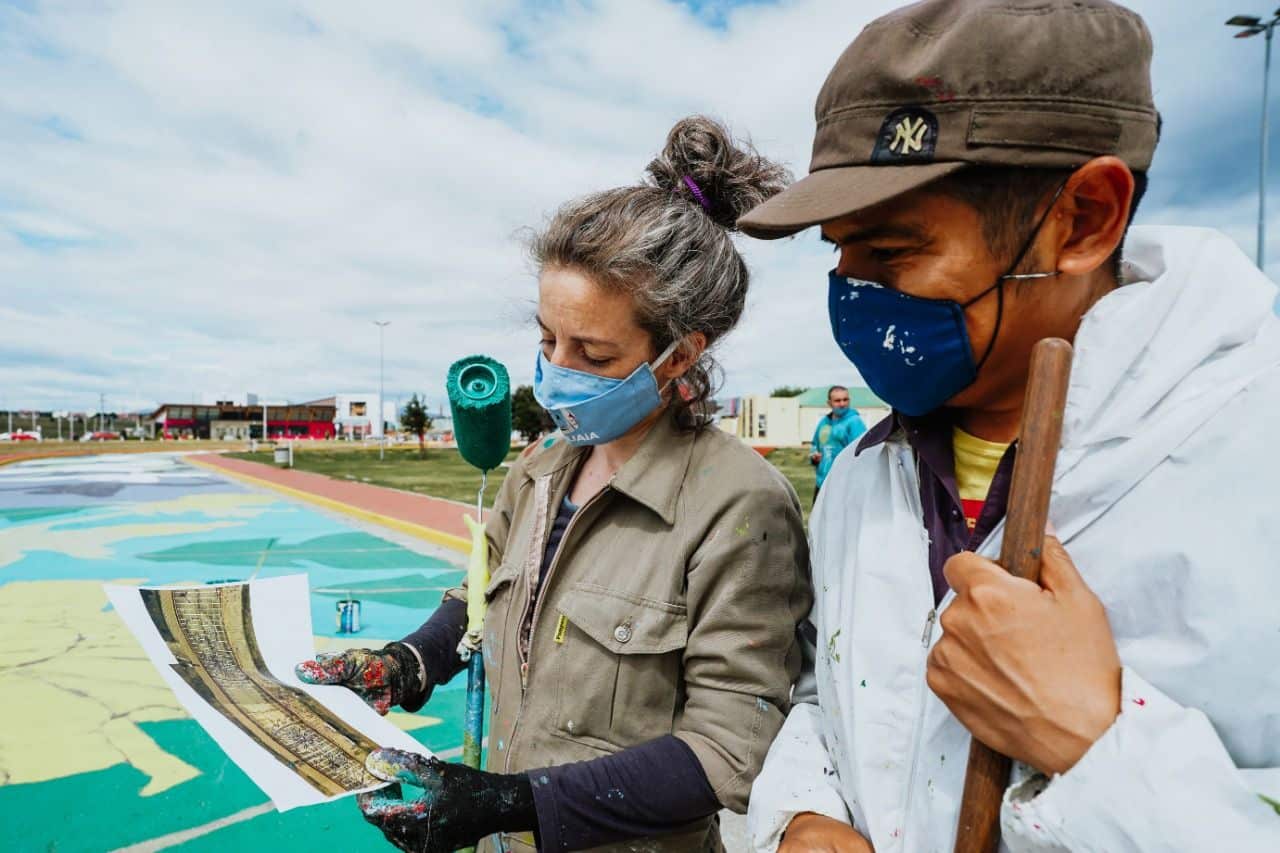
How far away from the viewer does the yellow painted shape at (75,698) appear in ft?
10.7

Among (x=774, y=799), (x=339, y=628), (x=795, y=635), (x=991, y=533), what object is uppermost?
(x=991, y=533)

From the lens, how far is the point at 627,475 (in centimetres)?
144

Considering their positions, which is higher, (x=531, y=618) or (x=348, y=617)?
(x=531, y=618)

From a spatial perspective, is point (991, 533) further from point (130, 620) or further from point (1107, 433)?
point (130, 620)

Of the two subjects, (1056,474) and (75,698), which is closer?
(1056,474)

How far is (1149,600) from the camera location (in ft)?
2.54

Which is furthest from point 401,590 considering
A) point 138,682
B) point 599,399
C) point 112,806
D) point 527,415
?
point 527,415

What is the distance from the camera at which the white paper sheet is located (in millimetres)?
1132

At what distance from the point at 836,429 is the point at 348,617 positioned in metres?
5.86

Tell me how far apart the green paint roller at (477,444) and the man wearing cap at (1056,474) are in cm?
75

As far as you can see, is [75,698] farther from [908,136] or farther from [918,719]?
[908,136]

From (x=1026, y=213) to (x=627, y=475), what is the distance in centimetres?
80

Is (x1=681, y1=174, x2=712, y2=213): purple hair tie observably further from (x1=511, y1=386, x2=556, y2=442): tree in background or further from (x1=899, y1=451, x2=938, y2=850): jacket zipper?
(x1=511, y1=386, x2=556, y2=442): tree in background

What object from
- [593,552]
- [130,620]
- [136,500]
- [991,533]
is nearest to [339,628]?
[130,620]
